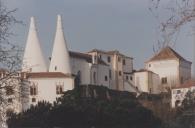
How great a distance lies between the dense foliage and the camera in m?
54.7

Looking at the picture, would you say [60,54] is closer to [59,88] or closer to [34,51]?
[34,51]

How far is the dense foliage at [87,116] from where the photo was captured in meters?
54.7

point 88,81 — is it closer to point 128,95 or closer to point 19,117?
point 128,95

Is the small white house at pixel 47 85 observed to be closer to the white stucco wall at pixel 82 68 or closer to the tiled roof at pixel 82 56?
the white stucco wall at pixel 82 68

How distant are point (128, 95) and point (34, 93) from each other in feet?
40.5

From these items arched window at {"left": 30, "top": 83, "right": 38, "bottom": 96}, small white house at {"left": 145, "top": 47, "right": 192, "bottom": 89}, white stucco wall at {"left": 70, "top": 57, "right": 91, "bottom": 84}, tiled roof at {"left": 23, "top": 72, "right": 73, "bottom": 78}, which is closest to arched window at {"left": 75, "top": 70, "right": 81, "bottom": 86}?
white stucco wall at {"left": 70, "top": 57, "right": 91, "bottom": 84}

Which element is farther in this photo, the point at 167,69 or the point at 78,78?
the point at 167,69

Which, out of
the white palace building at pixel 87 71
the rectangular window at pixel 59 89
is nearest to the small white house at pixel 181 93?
the white palace building at pixel 87 71

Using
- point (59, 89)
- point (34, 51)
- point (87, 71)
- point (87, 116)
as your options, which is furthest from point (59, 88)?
point (87, 116)

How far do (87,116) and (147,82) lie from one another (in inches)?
1514

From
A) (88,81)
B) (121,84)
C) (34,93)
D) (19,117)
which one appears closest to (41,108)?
(19,117)

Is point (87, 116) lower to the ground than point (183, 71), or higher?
lower

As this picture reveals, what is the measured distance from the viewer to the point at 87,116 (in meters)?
55.8

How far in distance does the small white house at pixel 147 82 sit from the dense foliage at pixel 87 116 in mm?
33912
